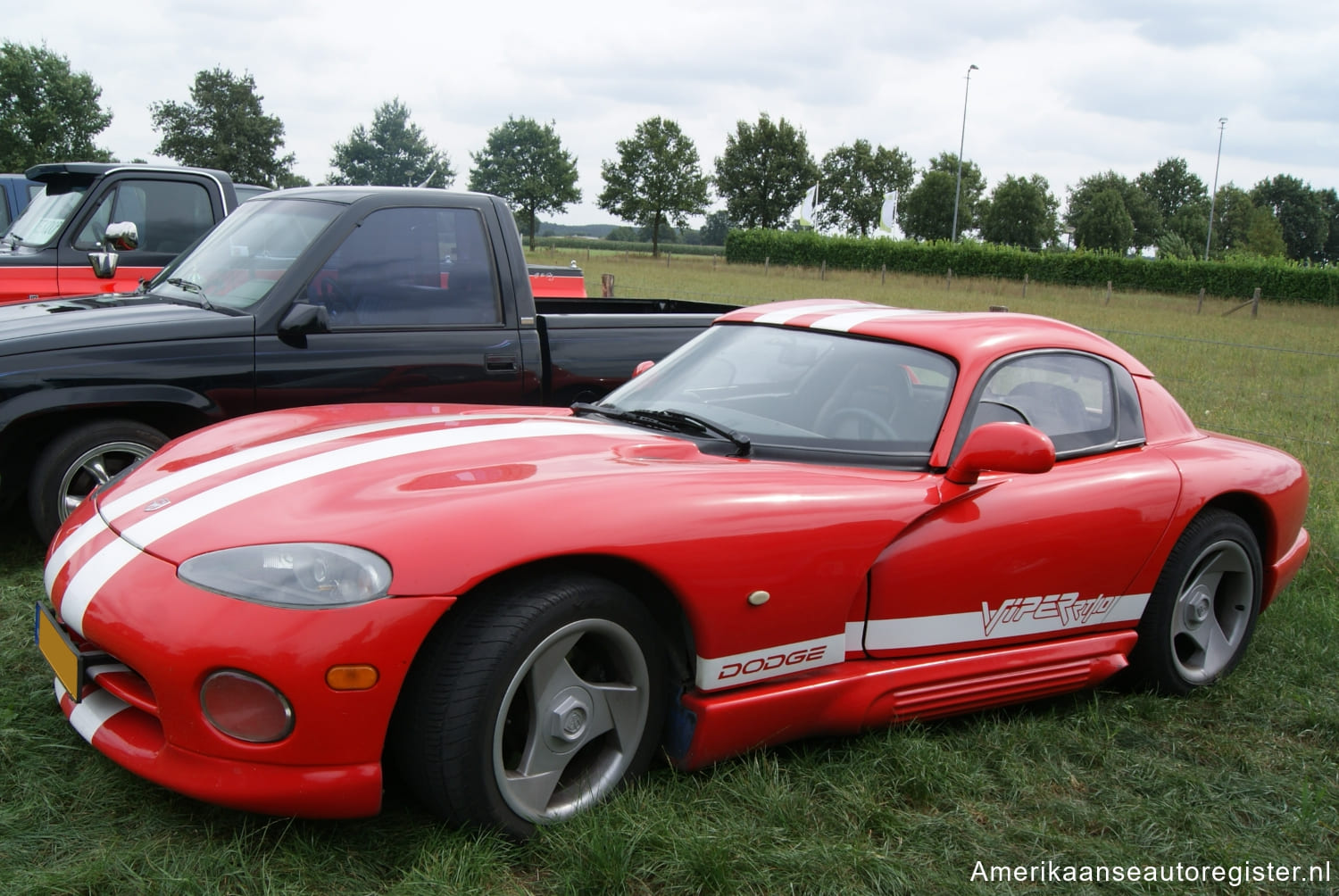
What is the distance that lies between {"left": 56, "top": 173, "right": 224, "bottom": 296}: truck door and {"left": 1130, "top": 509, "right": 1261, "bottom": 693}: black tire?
21.8 ft

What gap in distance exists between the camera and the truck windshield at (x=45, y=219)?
734 cm

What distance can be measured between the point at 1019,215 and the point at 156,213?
66293mm

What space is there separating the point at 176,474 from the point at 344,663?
1033mm

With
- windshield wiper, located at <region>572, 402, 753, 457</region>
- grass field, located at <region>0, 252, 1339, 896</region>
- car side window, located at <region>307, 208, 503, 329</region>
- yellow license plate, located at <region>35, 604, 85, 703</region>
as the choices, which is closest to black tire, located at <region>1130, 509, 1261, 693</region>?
grass field, located at <region>0, 252, 1339, 896</region>

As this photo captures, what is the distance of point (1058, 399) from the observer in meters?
3.57

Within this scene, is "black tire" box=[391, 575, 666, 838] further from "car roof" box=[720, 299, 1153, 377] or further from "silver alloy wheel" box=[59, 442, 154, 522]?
"silver alloy wheel" box=[59, 442, 154, 522]

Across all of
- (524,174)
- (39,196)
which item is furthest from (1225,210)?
(39,196)

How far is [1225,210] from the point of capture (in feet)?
284

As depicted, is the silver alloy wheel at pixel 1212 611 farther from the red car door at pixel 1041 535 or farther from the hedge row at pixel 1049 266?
the hedge row at pixel 1049 266

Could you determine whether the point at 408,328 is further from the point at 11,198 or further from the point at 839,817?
the point at 11,198

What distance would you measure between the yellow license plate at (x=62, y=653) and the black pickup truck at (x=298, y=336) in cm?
174

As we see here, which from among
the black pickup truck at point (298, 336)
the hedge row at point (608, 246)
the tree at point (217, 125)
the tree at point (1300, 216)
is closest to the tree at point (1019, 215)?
the hedge row at point (608, 246)

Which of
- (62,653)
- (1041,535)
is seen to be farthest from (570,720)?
(1041,535)

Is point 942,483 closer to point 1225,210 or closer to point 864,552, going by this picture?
point 864,552
